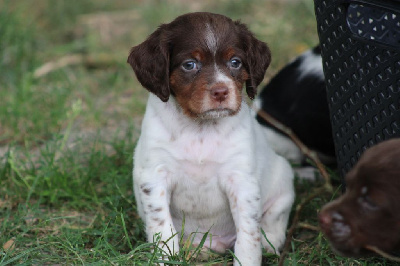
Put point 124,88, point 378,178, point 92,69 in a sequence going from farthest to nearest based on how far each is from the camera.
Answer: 1. point 92,69
2. point 124,88
3. point 378,178

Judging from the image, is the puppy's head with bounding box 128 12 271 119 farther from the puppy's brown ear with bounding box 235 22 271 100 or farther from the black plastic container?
the black plastic container

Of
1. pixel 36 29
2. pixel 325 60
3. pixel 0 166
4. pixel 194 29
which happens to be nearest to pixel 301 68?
pixel 325 60

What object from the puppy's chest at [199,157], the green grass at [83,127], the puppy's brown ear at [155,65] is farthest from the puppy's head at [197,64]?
the green grass at [83,127]

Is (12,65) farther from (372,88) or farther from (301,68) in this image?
(372,88)

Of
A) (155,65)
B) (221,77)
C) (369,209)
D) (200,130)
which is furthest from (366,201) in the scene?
(155,65)

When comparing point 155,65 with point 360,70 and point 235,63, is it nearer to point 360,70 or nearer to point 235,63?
point 235,63

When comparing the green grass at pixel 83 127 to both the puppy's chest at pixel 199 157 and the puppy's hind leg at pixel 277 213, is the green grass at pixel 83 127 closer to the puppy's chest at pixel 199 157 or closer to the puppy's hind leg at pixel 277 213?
the puppy's hind leg at pixel 277 213

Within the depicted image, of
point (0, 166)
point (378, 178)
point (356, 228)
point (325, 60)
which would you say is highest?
point (325, 60)
